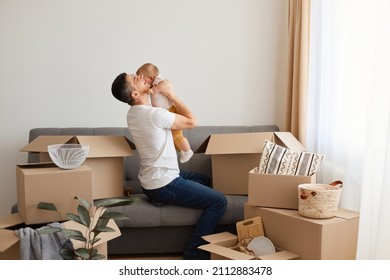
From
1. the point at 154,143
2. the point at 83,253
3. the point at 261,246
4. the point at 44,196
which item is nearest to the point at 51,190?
the point at 44,196

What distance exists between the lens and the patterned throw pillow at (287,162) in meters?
2.77

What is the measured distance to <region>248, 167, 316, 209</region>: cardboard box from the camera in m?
2.68

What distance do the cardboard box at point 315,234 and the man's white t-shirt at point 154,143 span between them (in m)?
0.70

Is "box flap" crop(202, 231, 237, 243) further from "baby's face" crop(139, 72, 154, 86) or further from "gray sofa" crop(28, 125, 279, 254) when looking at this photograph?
"baby's face" crop(139, 72, 154, 86)

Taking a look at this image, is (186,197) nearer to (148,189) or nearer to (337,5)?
(148,189)

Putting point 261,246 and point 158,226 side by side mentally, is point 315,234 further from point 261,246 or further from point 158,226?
point 158,226

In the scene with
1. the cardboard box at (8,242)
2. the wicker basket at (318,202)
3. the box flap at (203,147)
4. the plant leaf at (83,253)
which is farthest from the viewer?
the box flap at (203,147)

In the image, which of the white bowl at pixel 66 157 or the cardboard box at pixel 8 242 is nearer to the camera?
the cardboard box at pixel 8 242

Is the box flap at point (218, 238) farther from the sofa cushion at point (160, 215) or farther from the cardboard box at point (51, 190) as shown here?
the cardboard box at point (51, 190)

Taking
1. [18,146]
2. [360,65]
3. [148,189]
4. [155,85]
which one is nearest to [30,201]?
[148,189]

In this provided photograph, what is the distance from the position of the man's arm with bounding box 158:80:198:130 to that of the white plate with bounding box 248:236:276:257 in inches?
32.7

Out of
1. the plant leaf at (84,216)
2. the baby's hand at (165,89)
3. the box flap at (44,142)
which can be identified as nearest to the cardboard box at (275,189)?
the baby's hand at (165,89)

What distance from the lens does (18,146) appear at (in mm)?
3914

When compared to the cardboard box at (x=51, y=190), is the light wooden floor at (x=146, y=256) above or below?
below
